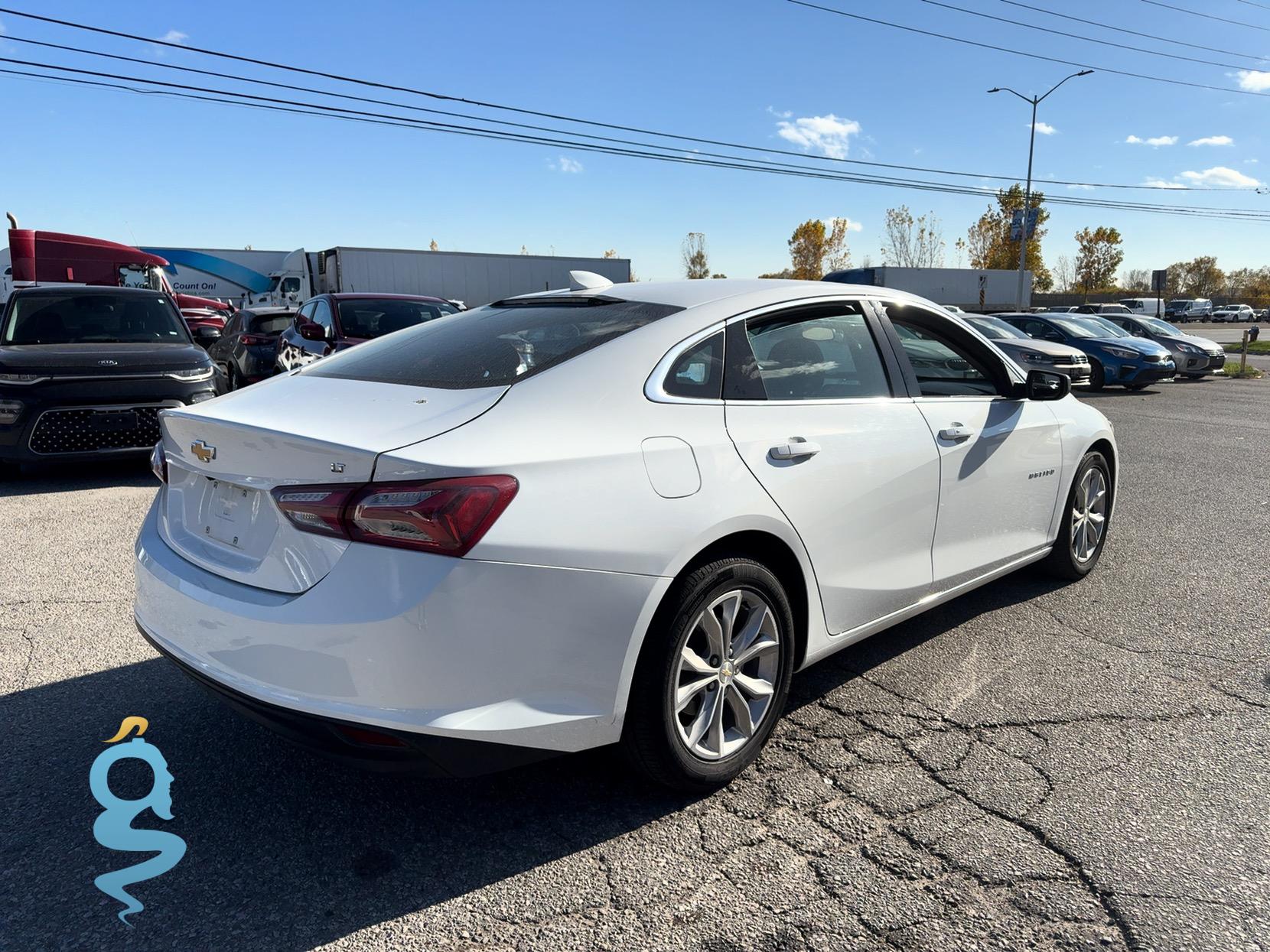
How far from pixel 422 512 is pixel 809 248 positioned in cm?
7509

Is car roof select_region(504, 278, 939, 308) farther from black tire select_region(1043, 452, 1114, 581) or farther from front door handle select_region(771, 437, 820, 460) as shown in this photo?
black tire select_region(1043, 452, 1114, 581)

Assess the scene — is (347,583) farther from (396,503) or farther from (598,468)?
(598,468)

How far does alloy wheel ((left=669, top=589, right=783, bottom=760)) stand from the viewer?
2633mm

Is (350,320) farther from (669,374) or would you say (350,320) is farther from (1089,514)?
(669,374)

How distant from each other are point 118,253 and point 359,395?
22.8 meters

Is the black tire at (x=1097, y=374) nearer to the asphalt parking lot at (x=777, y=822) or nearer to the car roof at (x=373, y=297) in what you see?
the car roof at (x=373, y=297)

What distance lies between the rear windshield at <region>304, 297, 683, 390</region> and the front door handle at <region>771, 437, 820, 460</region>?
59 centimetres

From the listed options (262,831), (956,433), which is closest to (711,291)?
(956,433)

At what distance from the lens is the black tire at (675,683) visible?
2.49 m

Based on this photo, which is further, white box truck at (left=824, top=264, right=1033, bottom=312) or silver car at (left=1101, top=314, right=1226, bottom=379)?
white box truck at (left=824, top=264, right=1033, bottom=312)

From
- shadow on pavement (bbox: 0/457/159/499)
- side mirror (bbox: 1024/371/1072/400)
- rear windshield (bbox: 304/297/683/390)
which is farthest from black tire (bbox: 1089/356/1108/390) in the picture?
rear windshield (bbox: 304/297/683/390)

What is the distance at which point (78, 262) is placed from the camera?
21.4m

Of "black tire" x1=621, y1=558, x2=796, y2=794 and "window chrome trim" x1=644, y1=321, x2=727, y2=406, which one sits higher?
"window chrome trim" x1=644, y1=321, x2=727, y2=406

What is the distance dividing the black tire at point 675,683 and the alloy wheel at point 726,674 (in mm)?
13
